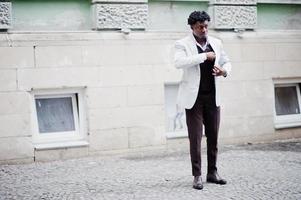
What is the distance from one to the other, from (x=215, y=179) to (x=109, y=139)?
2240 millimetres

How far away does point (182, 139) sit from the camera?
26.6ft

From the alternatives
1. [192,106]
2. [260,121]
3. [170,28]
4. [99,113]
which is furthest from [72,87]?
[260,121]

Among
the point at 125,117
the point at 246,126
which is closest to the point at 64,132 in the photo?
the point at 125,117

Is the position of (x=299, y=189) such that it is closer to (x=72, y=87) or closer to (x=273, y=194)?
(x=273, y=194)

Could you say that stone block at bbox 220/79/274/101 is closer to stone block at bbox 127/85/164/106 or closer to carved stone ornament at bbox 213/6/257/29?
carved stone ornament at bbox 213/6/257/29

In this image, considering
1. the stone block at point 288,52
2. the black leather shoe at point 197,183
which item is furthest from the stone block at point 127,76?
the black leather shoe at point 197,183

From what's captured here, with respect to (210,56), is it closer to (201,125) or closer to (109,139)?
(201,125)

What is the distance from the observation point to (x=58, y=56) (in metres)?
7.38

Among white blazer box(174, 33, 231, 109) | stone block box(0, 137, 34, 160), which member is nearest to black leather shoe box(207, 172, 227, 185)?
white blazer box(174, 33, 231, 109)

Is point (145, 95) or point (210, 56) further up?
point (210, 56)

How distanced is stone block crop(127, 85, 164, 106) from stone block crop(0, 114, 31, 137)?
4.82 feet

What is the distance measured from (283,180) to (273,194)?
0.68 m

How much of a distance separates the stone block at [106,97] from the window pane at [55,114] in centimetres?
38

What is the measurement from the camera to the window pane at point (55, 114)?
24.9 feet
